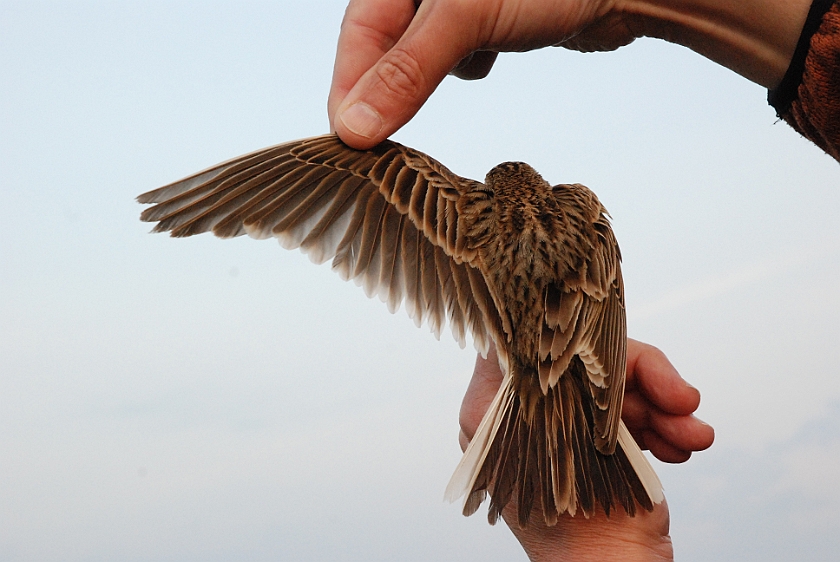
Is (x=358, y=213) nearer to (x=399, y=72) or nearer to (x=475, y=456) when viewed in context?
(x=399, y=72)

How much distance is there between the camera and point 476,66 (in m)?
4.18

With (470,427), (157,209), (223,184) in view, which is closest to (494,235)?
(470,427)

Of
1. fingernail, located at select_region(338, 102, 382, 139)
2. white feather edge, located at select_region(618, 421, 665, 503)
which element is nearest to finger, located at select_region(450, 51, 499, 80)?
fingernail, located at select_region(338, 102, 382, 139)

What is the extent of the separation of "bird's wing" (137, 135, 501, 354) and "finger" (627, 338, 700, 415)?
795 millimetres

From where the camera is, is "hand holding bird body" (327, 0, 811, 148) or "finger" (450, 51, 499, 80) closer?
"hand holding bird body" (327, 0, 811, 148)

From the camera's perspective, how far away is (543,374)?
8.28ft

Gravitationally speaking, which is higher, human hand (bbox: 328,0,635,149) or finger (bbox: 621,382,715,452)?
human hand (bbox: 328,0,635,149)

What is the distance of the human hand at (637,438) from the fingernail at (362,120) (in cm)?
106

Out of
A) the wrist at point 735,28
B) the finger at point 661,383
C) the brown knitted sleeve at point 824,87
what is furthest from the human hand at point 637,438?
the wrist at point 735,28

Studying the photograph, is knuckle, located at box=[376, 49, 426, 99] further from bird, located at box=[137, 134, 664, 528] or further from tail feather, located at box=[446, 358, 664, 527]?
tail feather, located at box=[446, 358, 664, 527]

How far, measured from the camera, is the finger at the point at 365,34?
3.46 meters

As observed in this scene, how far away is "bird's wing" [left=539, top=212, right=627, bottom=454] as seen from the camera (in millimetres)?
2482

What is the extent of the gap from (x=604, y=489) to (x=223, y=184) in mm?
1752

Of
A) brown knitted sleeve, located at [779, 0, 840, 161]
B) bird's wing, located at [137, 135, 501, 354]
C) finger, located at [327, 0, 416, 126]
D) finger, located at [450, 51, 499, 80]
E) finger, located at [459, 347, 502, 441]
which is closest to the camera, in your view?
brown knitted sleeve, located at [779, 0, 840, 161]
